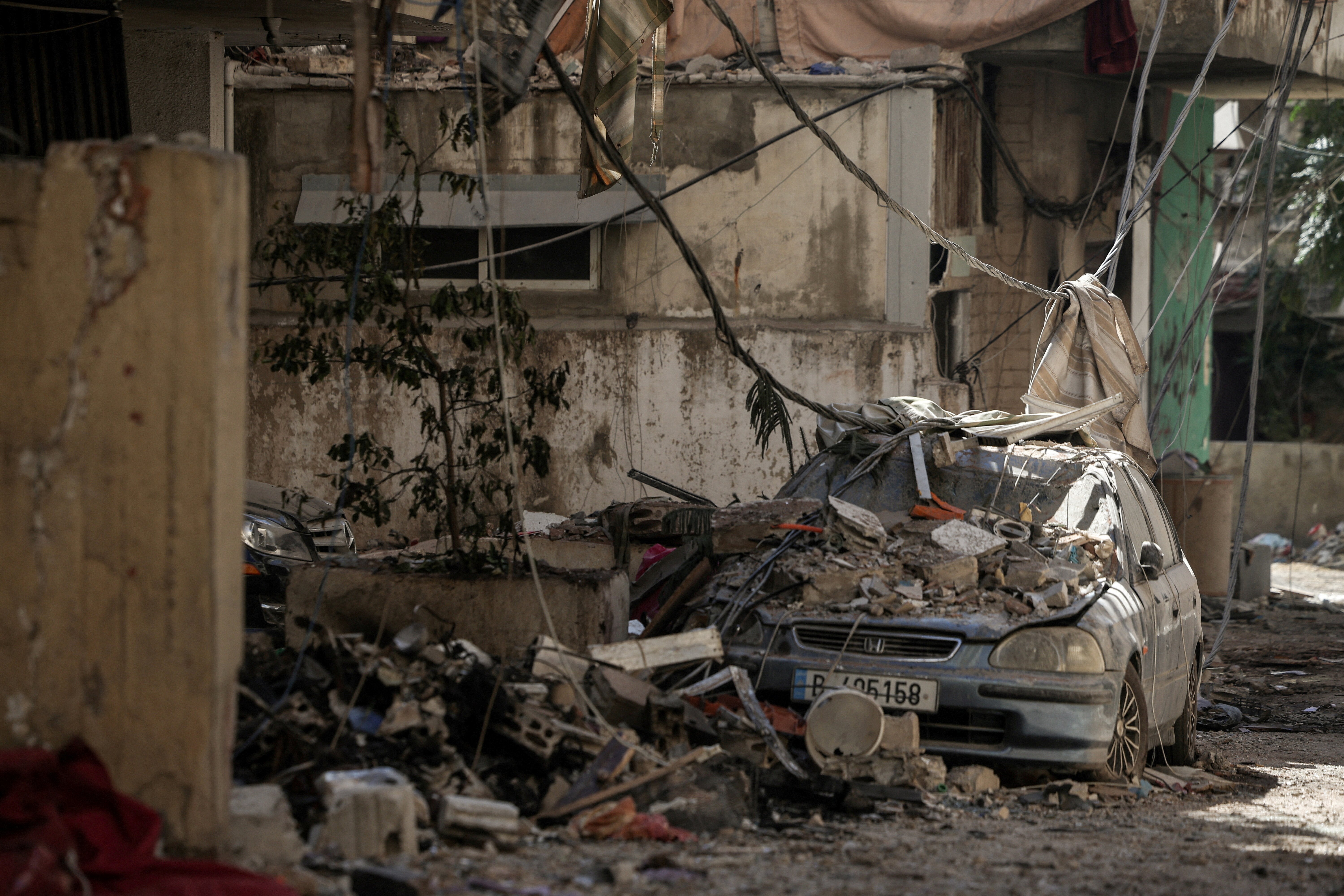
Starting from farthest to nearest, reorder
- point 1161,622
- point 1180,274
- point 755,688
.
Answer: point 1180,274 < point 1161,622 < point 755,688

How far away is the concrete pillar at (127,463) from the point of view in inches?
138

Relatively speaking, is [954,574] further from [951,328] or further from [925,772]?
[951,328]

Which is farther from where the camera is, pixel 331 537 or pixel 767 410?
pixel 331 537

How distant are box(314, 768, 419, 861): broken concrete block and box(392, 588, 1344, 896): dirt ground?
127 millimetres

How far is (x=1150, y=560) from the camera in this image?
6324mm

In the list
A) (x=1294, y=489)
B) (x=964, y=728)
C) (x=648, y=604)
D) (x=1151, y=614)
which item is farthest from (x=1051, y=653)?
(x=1294, y=489)

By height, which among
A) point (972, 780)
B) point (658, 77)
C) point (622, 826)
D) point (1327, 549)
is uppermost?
point (658, 77)

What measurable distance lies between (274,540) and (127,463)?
489 cm

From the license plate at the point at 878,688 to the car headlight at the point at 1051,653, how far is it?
0.30 m

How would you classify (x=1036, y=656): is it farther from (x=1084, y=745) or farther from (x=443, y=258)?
(x=443, y=258)

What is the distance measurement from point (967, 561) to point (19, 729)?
393 centimetres

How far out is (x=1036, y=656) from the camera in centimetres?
536

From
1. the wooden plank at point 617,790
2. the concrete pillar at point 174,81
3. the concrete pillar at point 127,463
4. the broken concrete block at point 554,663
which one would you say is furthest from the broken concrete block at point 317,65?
the wooden plank at point 617,790

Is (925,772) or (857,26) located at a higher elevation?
(857,26)
